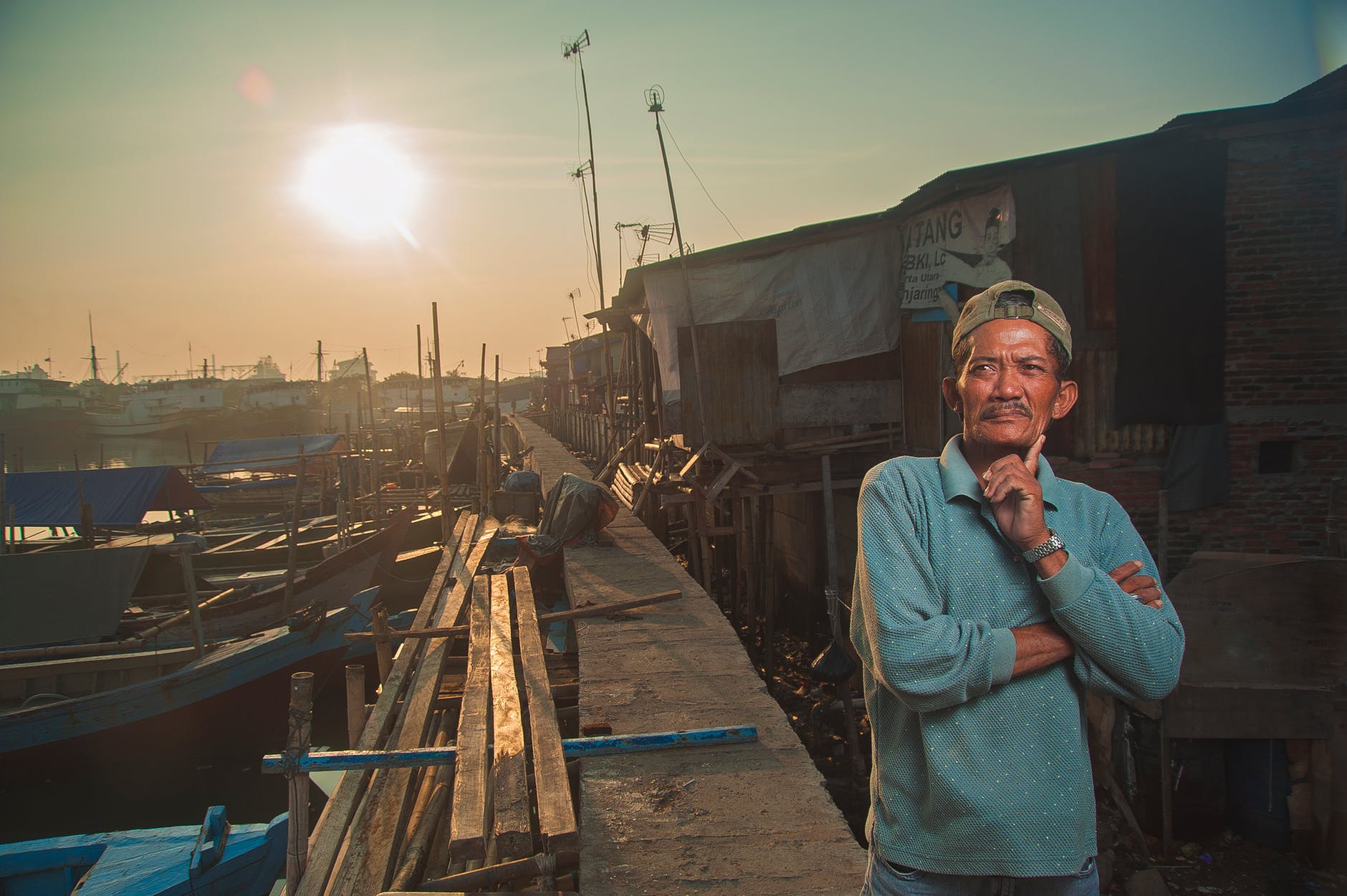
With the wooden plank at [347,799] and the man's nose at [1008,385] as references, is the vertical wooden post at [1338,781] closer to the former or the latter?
the man's nose at [1008,385]

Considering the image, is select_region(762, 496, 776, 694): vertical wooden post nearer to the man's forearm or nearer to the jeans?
the jeans

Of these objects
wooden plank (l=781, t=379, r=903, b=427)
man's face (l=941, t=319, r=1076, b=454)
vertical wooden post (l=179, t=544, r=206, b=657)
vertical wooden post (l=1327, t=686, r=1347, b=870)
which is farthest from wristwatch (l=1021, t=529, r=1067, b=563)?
vertical wooden post (l=179, t=544, r=206, b=657)

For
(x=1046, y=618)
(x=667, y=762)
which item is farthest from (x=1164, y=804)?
(x=1046, y=618)

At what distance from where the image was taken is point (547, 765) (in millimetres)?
3248

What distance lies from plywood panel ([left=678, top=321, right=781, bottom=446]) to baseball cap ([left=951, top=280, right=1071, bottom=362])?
8292 mm

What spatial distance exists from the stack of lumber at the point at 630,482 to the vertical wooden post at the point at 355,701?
6080 millimetres

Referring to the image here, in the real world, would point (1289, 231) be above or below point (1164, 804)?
above

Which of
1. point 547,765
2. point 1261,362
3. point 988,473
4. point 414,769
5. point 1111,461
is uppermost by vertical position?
point 1261,362

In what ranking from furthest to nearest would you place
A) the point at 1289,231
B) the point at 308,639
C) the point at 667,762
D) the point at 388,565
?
the point at 388,565 → the point at 308,639 → the point at 1289,231 → the point at 667,762

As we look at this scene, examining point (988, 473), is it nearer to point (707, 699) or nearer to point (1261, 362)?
point (707, 699)

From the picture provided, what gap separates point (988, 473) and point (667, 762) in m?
2.60

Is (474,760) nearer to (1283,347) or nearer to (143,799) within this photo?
(1283,347)

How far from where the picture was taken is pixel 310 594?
12820 mm

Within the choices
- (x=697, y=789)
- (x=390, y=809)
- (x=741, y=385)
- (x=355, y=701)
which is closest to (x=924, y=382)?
(x=741, y=385)
